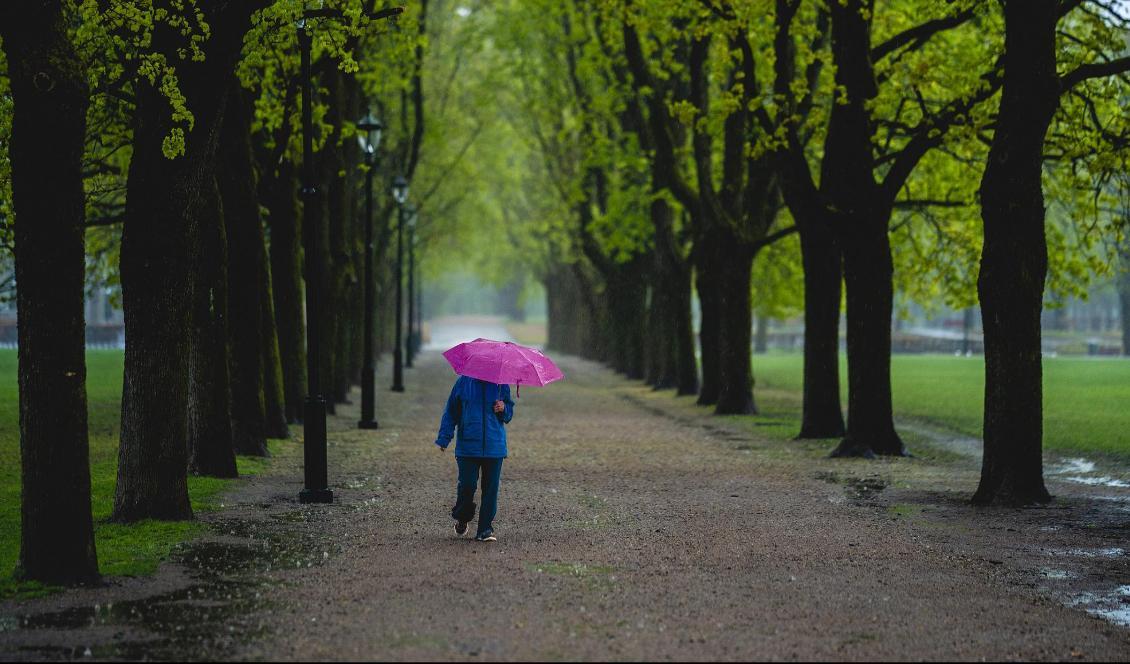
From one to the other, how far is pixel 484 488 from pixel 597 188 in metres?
35.6

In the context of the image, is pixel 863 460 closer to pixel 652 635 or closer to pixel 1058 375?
pixel 652 635

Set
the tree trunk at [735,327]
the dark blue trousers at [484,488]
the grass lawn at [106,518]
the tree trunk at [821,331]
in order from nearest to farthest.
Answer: the grass lawn at [106,518]
the dark blue trousers at [484,488]
the tree trunk at [821,331]
the tree trunk at [735,327]

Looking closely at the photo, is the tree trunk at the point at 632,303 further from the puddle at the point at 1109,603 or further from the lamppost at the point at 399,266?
the puddle at the point at 1109,603

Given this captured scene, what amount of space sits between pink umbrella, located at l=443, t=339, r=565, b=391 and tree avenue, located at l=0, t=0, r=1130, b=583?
2811 mm

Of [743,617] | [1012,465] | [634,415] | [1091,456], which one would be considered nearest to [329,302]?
[634,415]

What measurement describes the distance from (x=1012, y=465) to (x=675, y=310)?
25.5 meters

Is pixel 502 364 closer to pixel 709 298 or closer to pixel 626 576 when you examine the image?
pixel 626 576

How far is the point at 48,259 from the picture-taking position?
991cm

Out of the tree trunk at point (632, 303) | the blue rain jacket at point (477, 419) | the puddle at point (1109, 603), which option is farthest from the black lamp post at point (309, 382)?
the tree trunk at point (632, 303)

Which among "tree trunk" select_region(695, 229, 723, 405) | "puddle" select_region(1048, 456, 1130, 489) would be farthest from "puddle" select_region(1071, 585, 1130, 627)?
"tree trunk" select_region(695, 229, 723, 405)

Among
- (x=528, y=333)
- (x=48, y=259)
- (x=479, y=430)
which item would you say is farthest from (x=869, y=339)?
(x=528, y=333)

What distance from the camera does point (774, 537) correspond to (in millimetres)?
13008

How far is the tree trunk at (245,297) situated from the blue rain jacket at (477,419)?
8459mm

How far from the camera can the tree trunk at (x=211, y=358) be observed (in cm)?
1723
